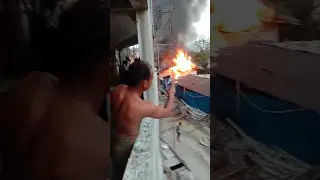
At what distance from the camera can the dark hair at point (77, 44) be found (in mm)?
530

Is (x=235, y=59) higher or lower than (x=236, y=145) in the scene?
higher

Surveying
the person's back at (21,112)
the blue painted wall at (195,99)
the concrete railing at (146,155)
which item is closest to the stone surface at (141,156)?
the concrete railing at (146,155)

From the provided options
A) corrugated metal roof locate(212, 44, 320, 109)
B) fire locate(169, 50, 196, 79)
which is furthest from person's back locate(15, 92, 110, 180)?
corrugated metal roof locate(212, 44, 320, 109)

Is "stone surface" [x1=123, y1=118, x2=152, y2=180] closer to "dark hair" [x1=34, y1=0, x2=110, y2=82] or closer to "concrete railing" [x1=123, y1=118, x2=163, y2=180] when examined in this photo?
"concrete railing" [x1=123, y1=118, x2=163, y2=180]

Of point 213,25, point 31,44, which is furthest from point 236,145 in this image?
point 31,44

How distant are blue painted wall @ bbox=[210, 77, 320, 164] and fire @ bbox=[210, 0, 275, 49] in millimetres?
121

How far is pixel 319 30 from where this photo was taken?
647mm

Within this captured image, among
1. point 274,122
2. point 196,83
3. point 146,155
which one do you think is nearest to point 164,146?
point 146,155

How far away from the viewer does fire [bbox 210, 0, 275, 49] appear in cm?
67

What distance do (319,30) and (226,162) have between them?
1.30ft

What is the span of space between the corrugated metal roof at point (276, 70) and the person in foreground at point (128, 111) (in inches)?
7.9

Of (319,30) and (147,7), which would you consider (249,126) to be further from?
(147,7)

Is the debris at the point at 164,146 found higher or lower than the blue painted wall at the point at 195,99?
lower

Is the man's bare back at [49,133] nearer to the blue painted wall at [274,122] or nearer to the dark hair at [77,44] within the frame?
the dark hair at [77,44]
